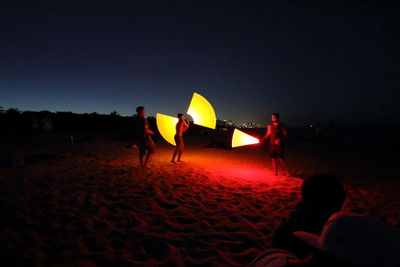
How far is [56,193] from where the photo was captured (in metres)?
4.53

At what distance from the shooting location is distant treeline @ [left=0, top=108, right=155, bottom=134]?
17.0 meters

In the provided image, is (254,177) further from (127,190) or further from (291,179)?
(127,190)

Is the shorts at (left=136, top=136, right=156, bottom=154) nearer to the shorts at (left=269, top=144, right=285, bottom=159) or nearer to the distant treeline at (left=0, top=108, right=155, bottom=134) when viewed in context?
the shorts at (left=269, top=144, right=285, bottom=159)

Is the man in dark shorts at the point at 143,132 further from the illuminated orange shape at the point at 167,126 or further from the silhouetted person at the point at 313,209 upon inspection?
the silhouetted person at the point at 313,209

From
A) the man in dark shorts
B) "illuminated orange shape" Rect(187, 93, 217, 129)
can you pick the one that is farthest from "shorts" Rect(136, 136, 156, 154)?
"illuminated orange shape" Rect(187, 93, 217, 129)

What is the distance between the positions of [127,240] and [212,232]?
4.18 ft

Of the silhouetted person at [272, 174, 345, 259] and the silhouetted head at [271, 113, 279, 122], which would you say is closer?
the silhouetted person at [272, 174, 345, 259]

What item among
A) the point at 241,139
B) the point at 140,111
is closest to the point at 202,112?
the point at 241,139

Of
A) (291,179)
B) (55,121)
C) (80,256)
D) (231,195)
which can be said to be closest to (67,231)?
(80,256)

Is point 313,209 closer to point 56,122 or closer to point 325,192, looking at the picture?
point 325,192

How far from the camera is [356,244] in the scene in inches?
31.3

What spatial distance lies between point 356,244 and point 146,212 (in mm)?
3641

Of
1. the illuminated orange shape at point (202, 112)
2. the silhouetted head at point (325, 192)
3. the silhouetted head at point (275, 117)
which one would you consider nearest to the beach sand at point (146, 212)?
the silhouetted head at point (325, 192)

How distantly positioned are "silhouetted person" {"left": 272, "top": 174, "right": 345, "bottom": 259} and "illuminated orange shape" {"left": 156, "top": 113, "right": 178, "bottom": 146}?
18.4ft
